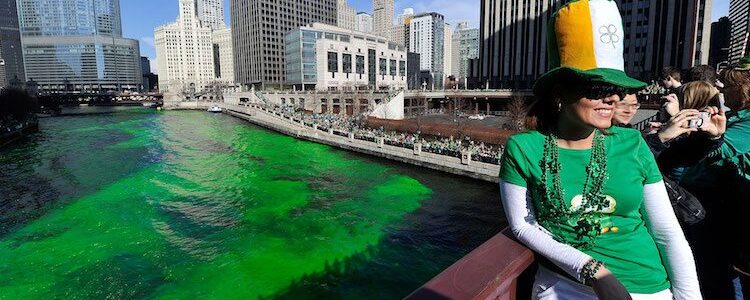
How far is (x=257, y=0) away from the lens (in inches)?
5138

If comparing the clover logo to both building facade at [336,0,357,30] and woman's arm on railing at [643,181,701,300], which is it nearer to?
woman's arm on railing at [643,181,701,300]

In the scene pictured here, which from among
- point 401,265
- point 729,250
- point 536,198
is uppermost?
point 536,198

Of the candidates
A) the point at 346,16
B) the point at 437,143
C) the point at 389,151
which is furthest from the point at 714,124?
the point at 346,16

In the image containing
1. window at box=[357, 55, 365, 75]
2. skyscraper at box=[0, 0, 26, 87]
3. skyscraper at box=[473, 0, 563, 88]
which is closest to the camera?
skyscraper at box=[473, 0, 563, 88]

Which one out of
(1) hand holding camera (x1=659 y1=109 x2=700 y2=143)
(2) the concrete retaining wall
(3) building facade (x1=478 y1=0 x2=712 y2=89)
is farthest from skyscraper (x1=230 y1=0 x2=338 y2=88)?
(1) hand holding camera (x1=659 y1=109 x2=700 y2=143)

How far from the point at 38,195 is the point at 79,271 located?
1545 cm

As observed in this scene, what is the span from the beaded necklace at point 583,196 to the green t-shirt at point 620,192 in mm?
28

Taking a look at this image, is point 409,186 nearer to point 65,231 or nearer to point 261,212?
point 261,212

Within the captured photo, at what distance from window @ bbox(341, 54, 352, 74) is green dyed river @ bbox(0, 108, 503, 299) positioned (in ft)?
244

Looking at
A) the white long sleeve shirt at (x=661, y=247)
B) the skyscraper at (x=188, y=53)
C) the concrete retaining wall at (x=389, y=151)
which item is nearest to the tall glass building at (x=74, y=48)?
the skyscraper at (x=188, y=53)

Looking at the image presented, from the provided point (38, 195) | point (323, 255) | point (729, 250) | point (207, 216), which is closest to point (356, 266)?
point (323, 255)

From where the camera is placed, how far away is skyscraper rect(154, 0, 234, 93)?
178 m

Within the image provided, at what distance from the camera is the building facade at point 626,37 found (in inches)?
2539

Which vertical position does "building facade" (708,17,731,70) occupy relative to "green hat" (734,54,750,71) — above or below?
above
